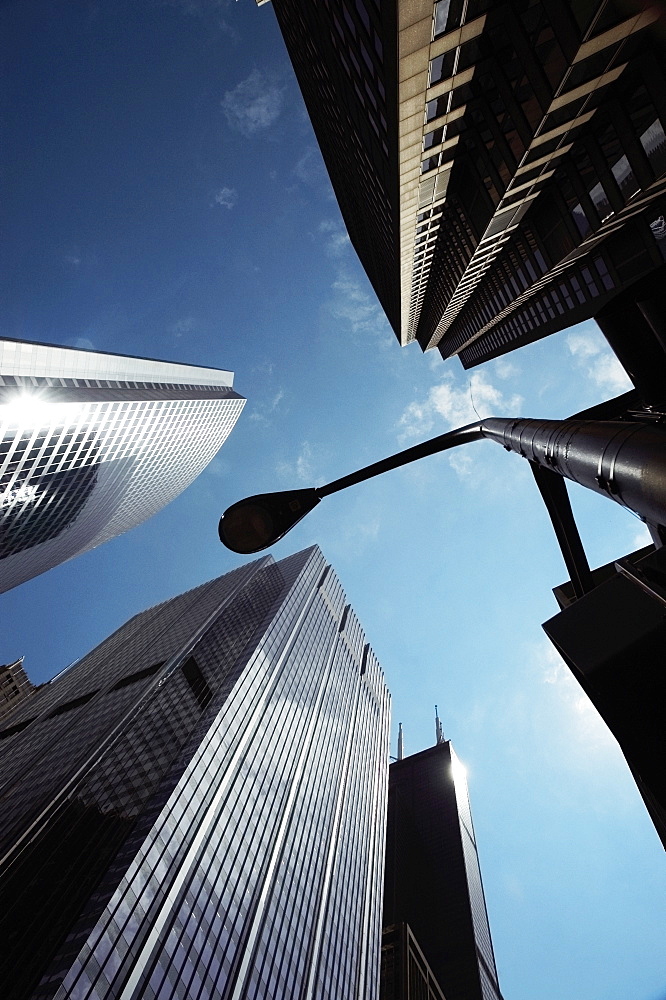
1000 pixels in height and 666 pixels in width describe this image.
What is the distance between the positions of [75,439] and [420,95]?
9150 cm

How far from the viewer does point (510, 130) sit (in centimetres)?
2219

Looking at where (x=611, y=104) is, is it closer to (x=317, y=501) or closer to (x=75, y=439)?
(x=317, y=501)

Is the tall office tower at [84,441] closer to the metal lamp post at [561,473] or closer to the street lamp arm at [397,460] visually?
the metal lamp post at [561,473]

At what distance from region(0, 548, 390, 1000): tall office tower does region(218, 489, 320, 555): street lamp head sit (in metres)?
60.5

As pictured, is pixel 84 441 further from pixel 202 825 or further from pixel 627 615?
pixel 627 615

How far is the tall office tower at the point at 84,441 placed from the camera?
84.6 m

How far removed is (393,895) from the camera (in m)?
152

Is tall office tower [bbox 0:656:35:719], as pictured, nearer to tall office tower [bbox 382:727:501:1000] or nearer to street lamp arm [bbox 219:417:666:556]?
tall office tower [bbox 382:727:501:1000]

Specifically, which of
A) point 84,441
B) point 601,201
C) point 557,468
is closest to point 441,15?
point 601,201

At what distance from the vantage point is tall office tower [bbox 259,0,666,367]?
1717 cm

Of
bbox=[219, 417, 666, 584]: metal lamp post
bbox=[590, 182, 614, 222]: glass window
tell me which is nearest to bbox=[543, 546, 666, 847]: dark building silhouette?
bbox=[219, 417, 666, 584]: metal lamp post

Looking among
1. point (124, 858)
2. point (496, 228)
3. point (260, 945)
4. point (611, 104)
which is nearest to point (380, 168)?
point (496, 228)

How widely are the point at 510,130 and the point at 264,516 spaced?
972 inches

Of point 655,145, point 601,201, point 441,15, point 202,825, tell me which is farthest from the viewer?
point 202,825
